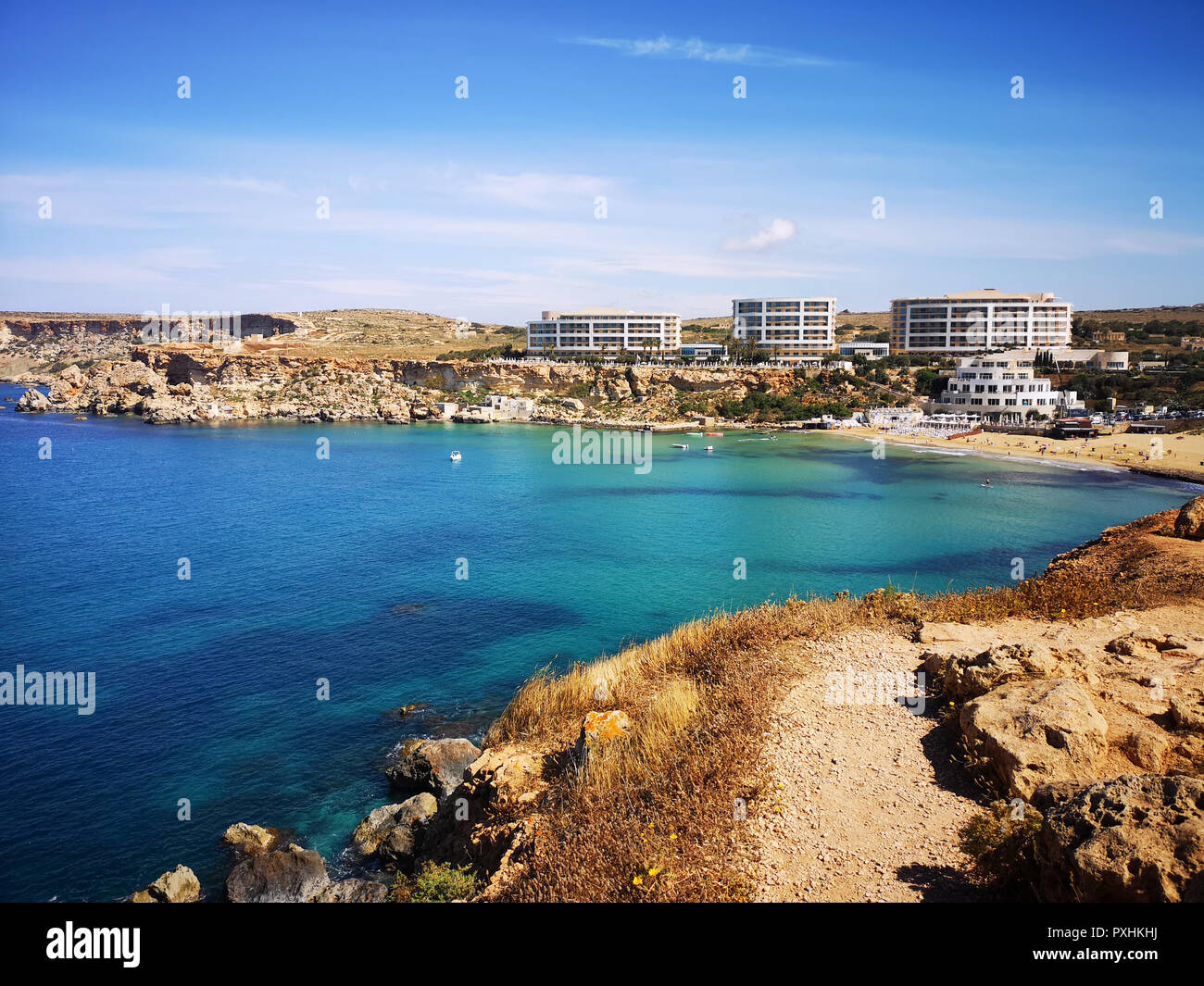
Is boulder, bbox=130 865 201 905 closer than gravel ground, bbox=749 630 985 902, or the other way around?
gravel ground, bbox=749 630 985 902

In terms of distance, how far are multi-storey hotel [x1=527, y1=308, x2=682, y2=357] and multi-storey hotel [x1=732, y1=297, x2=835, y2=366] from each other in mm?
13072

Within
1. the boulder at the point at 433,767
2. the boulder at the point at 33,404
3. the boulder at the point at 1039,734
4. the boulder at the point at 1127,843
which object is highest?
the boulder at the point at 33,404

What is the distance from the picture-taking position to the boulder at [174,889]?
11.2 meters

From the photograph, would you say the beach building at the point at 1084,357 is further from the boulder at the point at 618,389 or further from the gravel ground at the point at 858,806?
the gravel ground at the point at 858,806

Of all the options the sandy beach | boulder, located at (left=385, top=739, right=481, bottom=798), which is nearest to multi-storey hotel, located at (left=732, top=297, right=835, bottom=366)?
the sandy beach

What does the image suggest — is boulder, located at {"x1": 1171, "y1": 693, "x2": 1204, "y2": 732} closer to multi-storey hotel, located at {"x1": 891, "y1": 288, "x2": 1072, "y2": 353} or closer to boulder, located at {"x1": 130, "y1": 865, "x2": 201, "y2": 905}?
boulder, located at {"x1": 130, "y1": 865, "x2": 201, "y2": 905}

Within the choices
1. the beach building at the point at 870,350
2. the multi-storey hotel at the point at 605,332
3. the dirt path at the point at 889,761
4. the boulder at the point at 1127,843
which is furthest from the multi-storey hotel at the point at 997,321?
the boulder at the point at 1127,843

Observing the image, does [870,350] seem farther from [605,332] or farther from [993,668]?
[993,668]

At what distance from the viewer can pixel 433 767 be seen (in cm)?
1445

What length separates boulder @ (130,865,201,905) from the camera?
441 inches

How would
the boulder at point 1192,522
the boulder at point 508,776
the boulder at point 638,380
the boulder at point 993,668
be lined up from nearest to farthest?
the boulder at point 993,668
the boulder at point 508,776
the boulder at point 1192,522
the boulder at point 638,380

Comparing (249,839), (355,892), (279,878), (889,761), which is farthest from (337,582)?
(889,761)

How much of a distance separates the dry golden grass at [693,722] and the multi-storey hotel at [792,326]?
3888 inches
